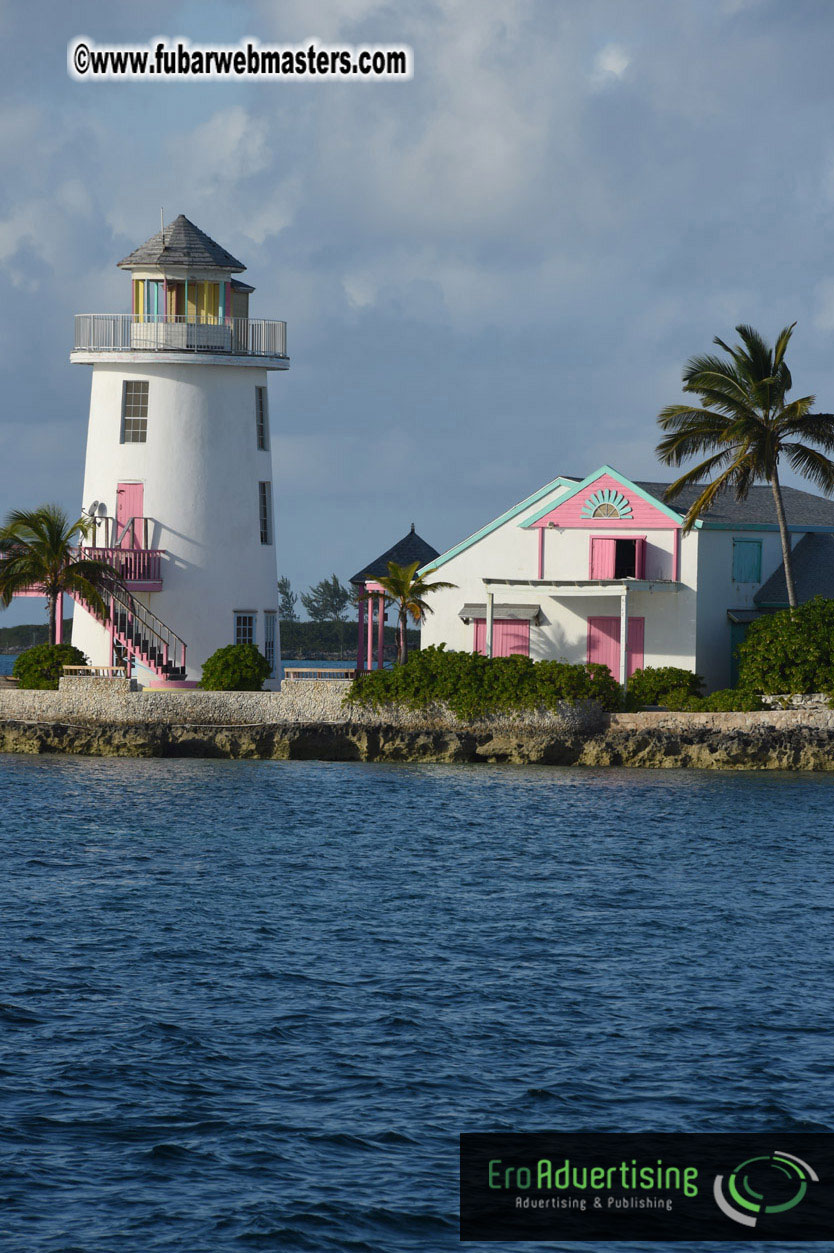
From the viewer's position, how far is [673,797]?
1341 inches

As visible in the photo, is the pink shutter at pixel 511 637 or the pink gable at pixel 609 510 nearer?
the pink gable at pixel 609 510

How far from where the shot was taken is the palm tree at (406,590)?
148 ft

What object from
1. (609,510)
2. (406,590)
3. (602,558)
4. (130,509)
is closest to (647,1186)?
(602,558)

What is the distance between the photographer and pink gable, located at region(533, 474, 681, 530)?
1704 inches

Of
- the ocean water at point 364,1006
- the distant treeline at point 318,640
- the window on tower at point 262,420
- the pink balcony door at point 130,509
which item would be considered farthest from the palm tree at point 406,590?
the distant treeline at point 318,640

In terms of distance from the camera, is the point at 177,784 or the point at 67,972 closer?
the point at 67,972

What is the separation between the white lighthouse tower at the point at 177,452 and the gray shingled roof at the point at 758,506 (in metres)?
11.9

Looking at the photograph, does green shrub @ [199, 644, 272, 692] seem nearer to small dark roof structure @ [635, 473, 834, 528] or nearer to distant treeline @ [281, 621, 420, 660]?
small dark roof structure @ [635, 473, 834, 528]

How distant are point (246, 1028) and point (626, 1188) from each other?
197 inches

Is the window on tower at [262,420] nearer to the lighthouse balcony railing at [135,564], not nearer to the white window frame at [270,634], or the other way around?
the lighthouse balcony railing at [135,564]

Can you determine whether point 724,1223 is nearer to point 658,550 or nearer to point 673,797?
point 673,797

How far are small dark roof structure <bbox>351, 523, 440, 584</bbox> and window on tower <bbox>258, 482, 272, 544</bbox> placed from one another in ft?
9.55

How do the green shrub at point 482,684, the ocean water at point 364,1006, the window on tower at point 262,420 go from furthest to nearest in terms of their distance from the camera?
the window on tower at point 262,420, the green shrub at point 482,684, the ocean water at point 364,1006

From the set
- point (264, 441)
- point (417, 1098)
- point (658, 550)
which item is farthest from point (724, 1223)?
point (264, 441)
